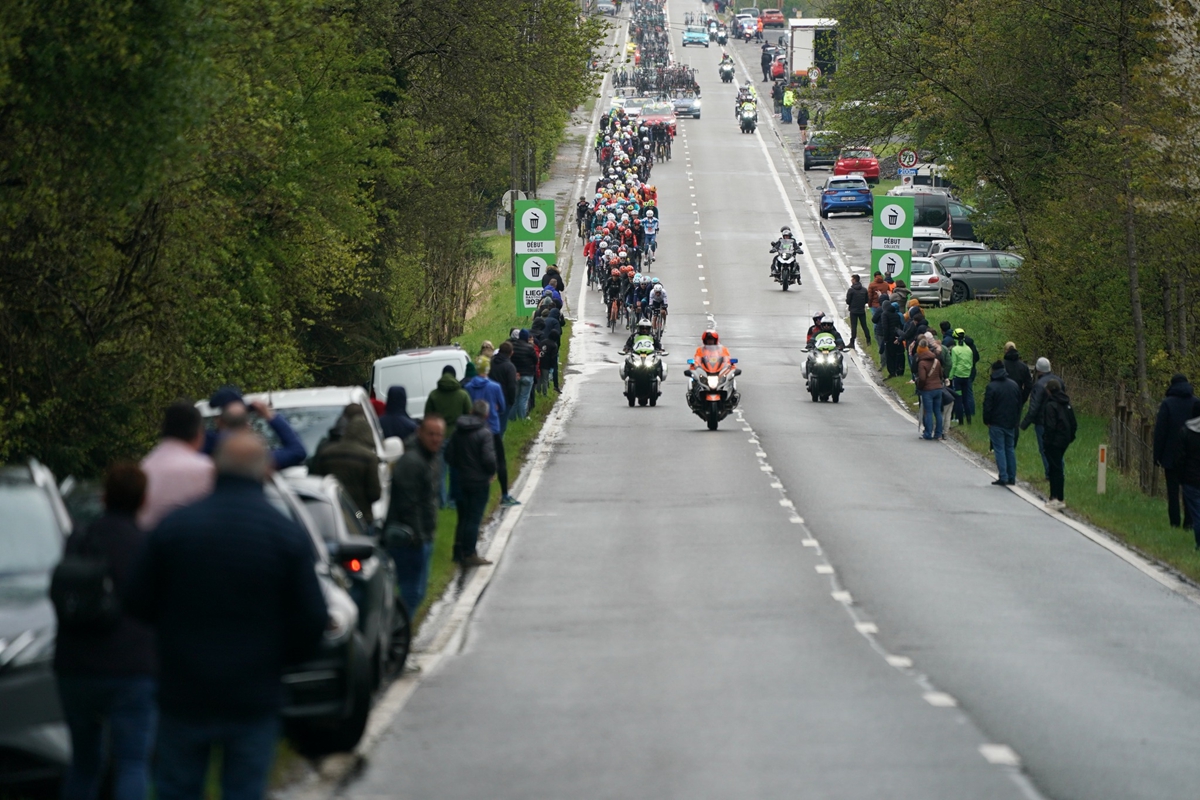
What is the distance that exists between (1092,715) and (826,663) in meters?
1.98

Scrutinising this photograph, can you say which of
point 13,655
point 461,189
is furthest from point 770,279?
point 13,655

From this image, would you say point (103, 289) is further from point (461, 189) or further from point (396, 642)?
point (461, 189)

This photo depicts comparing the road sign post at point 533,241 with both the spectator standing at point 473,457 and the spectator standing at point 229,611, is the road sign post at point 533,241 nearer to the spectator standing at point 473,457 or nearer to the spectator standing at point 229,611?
the spectator standing at point 473,457

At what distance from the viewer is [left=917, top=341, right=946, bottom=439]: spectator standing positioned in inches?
1142

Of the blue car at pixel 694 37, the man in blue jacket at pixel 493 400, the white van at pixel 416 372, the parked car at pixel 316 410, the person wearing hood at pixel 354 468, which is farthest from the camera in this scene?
the blue car at pixel 694 37

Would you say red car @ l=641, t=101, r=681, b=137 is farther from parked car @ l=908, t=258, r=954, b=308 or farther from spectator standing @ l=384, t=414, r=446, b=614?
spectator standing @ l=384, t=414, r=446, b=614

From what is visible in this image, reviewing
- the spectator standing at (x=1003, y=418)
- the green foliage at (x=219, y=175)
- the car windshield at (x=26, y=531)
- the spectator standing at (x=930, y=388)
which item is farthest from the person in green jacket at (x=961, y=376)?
the car windshield at (x=26, y=531)

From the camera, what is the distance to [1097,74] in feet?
118

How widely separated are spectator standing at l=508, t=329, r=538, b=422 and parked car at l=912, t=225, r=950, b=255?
3183cm

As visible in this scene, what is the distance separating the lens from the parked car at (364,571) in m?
10.4

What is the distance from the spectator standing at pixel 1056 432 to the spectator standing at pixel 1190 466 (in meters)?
3.05

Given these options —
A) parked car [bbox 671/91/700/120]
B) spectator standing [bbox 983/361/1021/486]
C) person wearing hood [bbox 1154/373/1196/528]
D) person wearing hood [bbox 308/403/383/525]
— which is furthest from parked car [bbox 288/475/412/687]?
parked car [bbox 671/91/700/120]

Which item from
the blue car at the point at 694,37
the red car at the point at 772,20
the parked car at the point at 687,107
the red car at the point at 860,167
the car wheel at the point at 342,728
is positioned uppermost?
the red car at the point at 772,20

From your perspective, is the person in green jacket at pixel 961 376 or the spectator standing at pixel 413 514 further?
the person in green jacket at pixel 961 376
